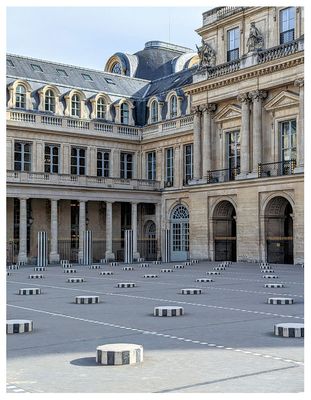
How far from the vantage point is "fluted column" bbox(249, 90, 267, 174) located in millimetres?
47791

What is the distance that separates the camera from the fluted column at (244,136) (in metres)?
48.8

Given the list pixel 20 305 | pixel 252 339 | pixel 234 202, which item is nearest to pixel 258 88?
pixel 234 202

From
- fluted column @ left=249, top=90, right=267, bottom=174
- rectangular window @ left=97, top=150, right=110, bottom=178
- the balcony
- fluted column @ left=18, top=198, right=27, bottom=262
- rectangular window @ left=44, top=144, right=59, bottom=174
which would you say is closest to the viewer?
fluted column @ left=249, top=90, right=267, bottom=174

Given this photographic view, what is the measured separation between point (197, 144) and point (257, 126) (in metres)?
7.16

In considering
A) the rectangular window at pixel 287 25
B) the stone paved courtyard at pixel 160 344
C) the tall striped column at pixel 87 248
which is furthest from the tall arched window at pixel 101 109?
the stone paved courtyard at pixel 160 344

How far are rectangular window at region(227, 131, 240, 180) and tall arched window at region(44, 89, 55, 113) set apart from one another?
1500 cm

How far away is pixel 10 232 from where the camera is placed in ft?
176

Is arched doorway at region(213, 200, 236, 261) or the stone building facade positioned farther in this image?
arched doorway at region(213, 200, 236, 261)

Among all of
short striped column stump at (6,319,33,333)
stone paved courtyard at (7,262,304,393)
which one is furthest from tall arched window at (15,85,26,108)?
short striped column stump at (6,319,33,333)

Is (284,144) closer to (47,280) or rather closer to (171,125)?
(171,125)

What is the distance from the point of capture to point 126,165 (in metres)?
62.1

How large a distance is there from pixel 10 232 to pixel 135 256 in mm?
10505

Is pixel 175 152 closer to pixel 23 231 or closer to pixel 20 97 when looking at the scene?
pixel 20 97

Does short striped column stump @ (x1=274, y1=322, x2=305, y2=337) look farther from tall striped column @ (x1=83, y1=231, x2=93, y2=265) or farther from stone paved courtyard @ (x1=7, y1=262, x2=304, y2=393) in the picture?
tall striped column @ (x1=83, y1=231, x2=93, y2=265)
